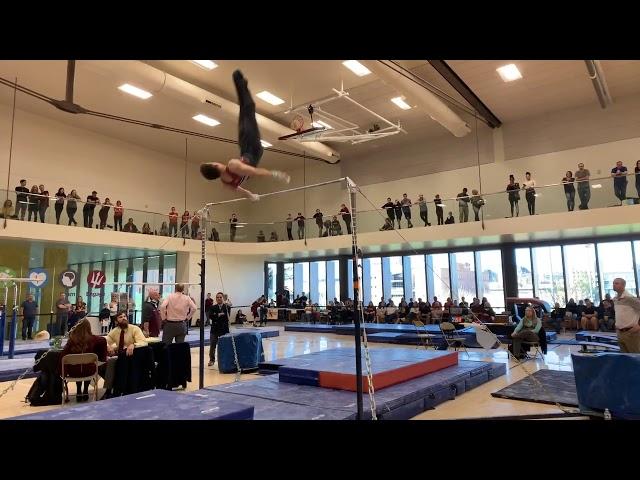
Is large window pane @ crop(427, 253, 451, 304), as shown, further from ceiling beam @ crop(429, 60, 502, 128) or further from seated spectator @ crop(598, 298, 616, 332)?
seated spectator @ crop(598, 298, 616, 332)

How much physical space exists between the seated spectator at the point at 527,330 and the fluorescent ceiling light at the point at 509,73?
22.6 ft

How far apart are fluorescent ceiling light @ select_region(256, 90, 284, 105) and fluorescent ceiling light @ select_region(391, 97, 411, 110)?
3.69 meters

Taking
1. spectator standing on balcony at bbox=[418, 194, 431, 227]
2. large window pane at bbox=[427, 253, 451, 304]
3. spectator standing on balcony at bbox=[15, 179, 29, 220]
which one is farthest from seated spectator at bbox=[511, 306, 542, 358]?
spectator standing on balcony at bbox=[15, 179, 29, 220]

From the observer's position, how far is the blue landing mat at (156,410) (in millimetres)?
3688

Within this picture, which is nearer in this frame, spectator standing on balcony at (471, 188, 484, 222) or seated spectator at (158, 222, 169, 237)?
spectator standing on balcony at (471, 188, 484, 222)

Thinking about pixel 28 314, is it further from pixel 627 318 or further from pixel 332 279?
pixel 627 318

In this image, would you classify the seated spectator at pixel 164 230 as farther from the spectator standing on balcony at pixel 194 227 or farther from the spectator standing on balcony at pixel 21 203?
the spectator standing on balcony at pixel 21 203

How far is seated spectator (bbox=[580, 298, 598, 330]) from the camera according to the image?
13062mm

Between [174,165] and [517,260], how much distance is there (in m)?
15.1

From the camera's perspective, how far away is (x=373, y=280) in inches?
794

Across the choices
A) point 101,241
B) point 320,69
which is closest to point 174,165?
point 101,241

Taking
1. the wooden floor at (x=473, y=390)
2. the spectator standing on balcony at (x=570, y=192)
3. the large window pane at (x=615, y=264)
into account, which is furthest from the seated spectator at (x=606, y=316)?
the spectator standing on balcony at (x=570, y=192)

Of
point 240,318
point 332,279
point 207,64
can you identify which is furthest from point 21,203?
point 332,279
